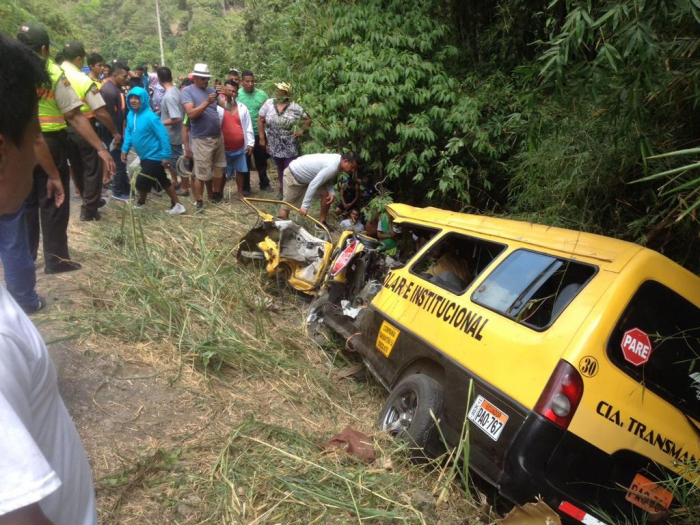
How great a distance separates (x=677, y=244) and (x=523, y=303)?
1.77 m

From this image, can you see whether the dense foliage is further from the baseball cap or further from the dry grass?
the dry grass

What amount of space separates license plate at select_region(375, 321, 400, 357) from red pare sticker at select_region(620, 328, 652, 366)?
1.55 metres

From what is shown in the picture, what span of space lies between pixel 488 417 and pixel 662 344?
98 centimetres

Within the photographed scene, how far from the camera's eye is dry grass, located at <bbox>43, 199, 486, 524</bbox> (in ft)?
8.62

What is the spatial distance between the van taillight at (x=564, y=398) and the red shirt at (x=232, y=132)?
22.6ft

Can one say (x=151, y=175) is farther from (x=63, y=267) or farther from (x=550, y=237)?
(x=550, y=237)

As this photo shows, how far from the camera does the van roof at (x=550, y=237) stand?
273 centimetres

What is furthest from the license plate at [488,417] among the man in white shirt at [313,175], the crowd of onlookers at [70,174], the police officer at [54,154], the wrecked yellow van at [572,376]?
the man in white shirt at [313,175]

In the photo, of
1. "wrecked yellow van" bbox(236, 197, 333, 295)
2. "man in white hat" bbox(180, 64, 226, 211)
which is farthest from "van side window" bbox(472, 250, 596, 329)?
Answer: "man in white hat" bbox(180, 64, 226, 211)

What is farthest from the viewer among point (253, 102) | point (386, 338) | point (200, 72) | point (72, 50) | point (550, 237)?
point (253, 102)

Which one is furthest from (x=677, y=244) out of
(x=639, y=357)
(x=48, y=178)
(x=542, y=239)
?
(x=48, y=178)

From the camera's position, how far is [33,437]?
0.94m

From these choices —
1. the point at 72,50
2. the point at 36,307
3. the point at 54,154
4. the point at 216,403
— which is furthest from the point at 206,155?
the point at 216,403

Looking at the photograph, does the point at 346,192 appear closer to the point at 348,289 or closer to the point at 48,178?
the point at 348,289
